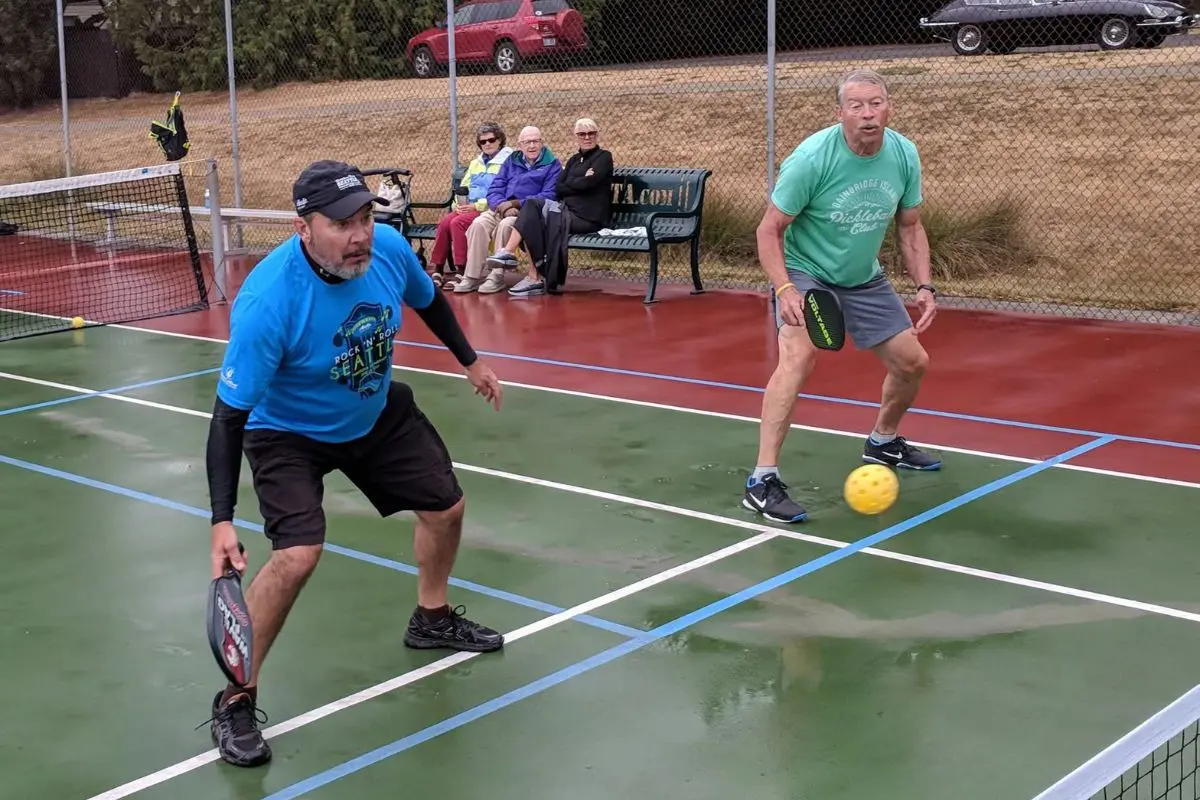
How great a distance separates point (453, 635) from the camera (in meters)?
5.62

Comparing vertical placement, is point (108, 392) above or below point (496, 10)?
below

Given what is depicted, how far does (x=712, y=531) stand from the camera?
702 cm

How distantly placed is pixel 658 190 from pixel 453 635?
8.88m

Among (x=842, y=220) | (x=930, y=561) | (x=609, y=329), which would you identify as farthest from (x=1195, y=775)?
(x=609, y=329)

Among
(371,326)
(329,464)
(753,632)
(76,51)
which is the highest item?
(76,51)

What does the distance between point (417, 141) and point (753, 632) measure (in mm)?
19923

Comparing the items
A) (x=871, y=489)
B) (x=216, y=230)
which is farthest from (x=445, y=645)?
(x=216, y=230)

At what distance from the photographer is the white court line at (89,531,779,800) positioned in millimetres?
4680

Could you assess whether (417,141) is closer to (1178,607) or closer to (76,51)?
(76,51)

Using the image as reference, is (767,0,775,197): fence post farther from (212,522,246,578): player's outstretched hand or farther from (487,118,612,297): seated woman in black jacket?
(212,522,246,578): player's outstretched hand

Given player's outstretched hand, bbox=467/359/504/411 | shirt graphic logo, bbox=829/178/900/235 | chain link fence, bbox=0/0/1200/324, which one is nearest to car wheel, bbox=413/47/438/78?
chain link fence, bbox=0/0/1200/324

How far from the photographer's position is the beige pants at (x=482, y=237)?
14.0 metres

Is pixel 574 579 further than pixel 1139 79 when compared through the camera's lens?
No

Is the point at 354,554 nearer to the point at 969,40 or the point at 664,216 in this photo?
the point at 664,216
